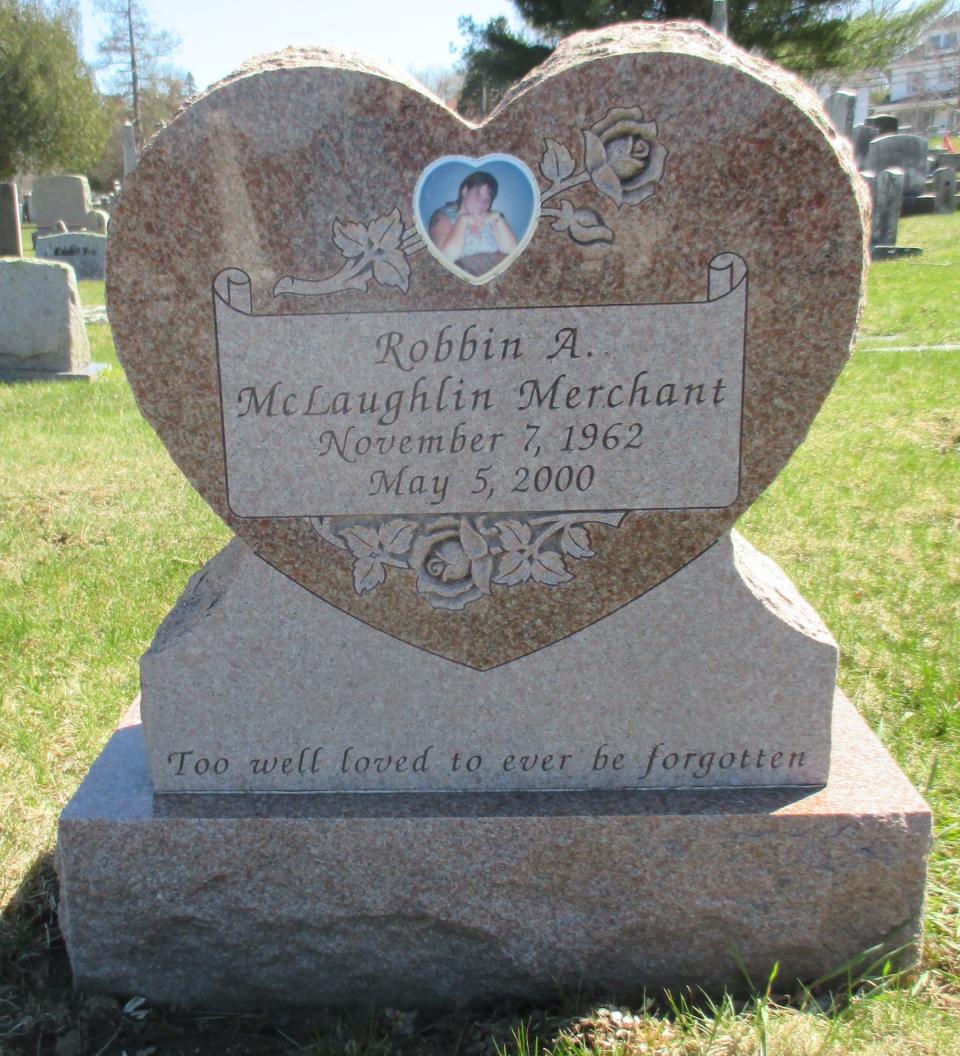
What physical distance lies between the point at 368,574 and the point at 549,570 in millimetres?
379

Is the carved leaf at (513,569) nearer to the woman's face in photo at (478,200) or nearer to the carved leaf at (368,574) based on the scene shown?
the carved leaf at (368,574)

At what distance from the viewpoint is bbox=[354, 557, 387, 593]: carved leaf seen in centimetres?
224

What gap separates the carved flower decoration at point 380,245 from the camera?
204 centimetres

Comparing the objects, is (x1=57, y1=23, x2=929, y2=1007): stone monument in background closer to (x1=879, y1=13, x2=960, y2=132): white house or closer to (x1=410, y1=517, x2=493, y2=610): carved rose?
(x1=410, y1=517, x2=493, y2=610): carved rose

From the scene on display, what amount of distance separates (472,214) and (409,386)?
0.35m

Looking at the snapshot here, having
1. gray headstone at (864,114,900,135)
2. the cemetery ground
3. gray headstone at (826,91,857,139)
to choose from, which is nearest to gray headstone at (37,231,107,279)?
the cemetery ground

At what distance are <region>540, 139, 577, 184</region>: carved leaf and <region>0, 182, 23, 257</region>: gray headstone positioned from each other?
49.4 feet

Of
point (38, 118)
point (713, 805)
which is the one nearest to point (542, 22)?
point (38, 118)

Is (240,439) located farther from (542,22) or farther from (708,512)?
(542,22)

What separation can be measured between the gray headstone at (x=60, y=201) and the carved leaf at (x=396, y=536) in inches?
1002

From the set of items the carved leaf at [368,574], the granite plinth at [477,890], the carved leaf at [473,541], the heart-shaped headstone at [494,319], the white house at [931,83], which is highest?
the white house at [931,83]

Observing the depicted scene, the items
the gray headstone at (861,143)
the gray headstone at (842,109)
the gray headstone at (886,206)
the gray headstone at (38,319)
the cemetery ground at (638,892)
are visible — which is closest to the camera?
the cemetery ground at (638,892)

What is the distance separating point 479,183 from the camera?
201cm

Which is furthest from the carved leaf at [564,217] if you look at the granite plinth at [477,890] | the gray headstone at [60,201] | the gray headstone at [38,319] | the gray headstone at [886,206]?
the gray headstone at [60,201]
